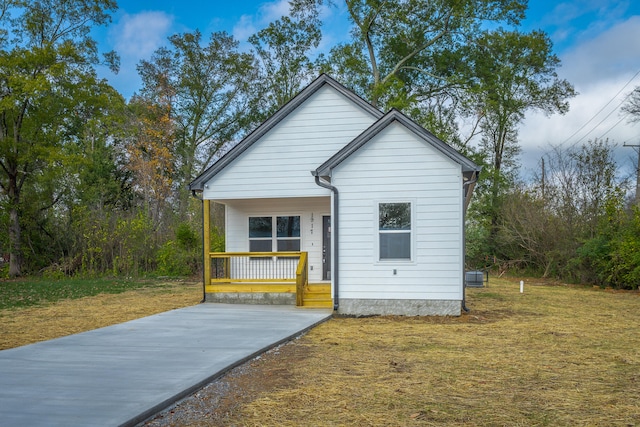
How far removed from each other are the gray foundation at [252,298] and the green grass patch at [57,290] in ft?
14.6

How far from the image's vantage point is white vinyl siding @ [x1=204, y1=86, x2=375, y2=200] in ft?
46.1

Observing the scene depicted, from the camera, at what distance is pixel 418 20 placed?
28031mm

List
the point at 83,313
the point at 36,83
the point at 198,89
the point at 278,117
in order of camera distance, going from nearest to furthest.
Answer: the point at 83,313
the point at 278,117
the point at 36,83
the point at 198,89

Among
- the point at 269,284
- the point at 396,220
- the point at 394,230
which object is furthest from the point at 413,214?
the point at 269,284

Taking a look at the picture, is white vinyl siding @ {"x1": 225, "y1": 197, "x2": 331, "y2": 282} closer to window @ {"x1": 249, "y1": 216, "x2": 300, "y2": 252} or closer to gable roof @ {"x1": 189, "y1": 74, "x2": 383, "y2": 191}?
window @ {"x1": 249, "y1": 216, "x2": 300, "y2": 252}

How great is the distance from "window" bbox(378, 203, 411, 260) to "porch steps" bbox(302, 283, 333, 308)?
224 centimetres

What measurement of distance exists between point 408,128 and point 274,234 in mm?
5505

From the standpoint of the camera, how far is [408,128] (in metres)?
11.8

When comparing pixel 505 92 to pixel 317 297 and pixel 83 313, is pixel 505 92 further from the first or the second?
pixel 83 313

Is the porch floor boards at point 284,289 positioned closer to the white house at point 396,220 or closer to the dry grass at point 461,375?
the white house at point 396,220

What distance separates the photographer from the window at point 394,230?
11.8 meters

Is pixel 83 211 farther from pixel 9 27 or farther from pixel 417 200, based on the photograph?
pixel 417 200

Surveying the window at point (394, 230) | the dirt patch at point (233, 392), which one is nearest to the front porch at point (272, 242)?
the window at point (394, 230)

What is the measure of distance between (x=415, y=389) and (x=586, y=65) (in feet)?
67.5
